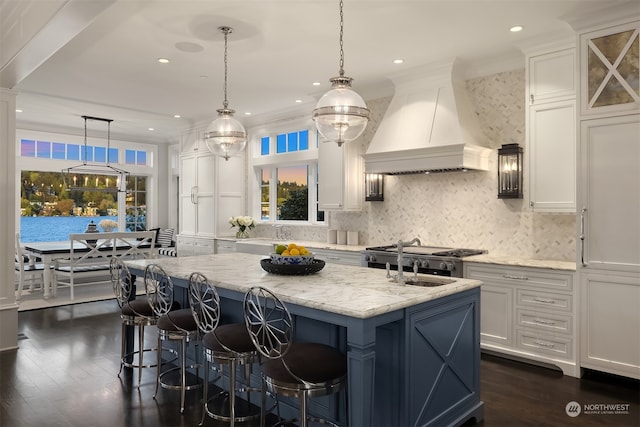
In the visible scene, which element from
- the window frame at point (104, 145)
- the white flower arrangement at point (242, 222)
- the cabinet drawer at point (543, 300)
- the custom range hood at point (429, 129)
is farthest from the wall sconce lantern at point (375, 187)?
the window frame at point (104, 145)

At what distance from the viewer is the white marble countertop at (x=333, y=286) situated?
2.26 m

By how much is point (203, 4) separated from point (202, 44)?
82cm

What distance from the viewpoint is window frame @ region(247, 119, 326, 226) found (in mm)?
6902

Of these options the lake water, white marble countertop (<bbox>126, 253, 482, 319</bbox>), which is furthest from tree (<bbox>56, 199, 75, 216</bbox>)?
white marble countertop (<bbox>126, 253, 482, 319</bbox>)

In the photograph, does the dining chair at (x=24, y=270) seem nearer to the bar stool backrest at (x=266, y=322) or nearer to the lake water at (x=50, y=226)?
the lake water at (x=50, y=226)

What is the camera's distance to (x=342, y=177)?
586 centimetres

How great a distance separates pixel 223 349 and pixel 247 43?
9.31 feet

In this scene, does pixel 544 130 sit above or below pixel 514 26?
below

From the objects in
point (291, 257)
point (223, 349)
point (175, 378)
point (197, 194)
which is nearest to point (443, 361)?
point (291, 257)

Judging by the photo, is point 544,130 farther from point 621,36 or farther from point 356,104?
point 356,104

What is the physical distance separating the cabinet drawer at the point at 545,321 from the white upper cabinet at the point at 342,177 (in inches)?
98.4

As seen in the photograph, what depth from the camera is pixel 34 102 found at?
657 cm

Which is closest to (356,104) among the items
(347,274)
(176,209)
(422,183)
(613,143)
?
(347,274)

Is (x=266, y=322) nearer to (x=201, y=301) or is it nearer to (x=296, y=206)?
(x=201, y=301)
